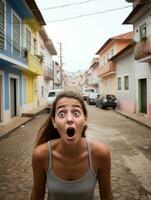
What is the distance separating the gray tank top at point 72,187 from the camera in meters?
1.79

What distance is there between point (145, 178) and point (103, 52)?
113ft

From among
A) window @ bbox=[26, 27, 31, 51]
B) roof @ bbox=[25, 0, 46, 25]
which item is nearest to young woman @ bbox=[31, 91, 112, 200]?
roof @ bbox=[25, 0, 46, 25]

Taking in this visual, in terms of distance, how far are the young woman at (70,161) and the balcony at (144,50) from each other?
14.4 m

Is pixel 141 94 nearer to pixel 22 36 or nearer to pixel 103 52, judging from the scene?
pixel 22 36

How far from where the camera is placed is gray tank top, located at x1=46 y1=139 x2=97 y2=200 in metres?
1.79

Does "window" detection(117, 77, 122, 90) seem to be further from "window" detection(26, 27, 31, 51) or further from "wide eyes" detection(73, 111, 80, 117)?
"wide eyes" detection(73, 111, 80, 117)

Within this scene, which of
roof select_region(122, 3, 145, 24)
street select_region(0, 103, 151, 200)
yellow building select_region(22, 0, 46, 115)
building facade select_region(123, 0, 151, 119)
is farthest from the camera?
yellow building select_region(22, 0, 46, 115)

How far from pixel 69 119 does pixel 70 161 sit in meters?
0.29

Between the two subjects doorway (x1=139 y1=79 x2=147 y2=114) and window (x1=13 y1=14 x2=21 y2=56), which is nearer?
window (x1=13 y1=14 x2=21 y2=56)

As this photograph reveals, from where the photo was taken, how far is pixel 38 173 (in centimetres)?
189

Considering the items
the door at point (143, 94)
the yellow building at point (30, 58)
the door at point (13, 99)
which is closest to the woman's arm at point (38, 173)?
the yellow building at point (30, 58)

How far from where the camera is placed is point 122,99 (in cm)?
2602

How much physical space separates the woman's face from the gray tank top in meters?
0.25

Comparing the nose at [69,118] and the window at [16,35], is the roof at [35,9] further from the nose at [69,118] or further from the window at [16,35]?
the nose at [69,118]
